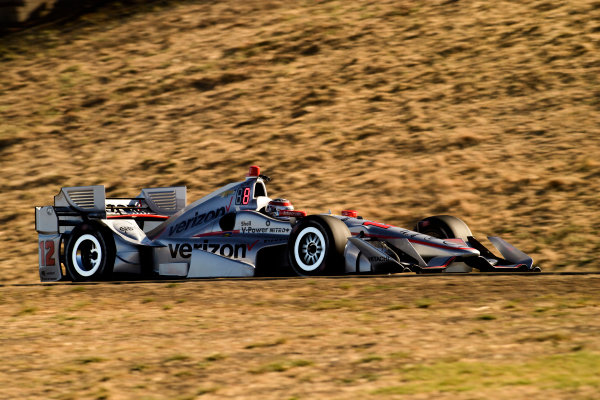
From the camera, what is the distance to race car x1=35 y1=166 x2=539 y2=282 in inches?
423

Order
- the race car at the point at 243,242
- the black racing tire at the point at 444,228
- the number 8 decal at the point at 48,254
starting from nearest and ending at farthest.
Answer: the race car at the point at 243,242 → the black racing tire at the point at 444,228 → the number 8 decal at the point at 48,254

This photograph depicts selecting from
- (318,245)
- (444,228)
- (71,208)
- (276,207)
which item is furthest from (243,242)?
(71,208)

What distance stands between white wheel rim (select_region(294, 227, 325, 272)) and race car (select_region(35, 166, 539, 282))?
13 mm

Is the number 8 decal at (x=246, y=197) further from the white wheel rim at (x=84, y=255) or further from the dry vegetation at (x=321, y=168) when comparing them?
the white wheel rim at (x=84, y=255)

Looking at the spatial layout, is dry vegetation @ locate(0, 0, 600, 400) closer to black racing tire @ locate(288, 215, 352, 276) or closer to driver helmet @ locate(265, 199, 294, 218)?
black racing tire @ locate(288, 215, 352, 276)

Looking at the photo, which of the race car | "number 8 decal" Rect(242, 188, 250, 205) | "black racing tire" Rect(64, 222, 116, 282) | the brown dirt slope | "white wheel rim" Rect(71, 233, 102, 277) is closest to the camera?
the race car

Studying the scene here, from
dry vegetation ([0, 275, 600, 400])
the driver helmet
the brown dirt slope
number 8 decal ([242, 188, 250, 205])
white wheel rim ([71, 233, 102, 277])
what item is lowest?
dry vegetation ([0, 275, 600, 400])

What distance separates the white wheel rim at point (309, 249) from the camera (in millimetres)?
10820

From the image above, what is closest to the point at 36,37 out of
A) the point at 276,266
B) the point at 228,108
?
the point at 228,108

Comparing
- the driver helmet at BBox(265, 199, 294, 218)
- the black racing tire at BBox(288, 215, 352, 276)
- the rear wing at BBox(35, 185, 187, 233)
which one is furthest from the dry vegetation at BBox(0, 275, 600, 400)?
the rear wing at BBox(35, 185, 187, 233)

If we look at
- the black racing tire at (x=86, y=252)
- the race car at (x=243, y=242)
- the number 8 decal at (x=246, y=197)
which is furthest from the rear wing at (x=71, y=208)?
the number 8 decal at (x=246, y=197)

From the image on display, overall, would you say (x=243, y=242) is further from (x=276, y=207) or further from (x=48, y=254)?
(x=48, y=254)

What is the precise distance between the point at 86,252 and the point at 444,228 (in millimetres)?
5314

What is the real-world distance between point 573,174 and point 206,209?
8.54 m
